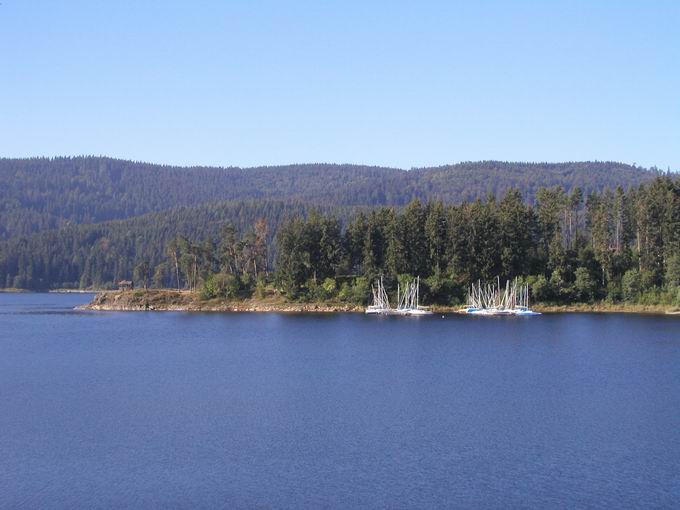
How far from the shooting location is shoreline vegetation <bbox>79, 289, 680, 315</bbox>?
346 feet

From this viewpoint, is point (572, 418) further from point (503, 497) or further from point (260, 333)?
point (260, 333)

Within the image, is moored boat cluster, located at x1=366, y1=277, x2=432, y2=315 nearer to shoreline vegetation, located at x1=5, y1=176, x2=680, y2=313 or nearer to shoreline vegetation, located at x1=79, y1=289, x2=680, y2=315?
shoreline vegetation, located at x1=5, y1=176, x2=680, y2=313

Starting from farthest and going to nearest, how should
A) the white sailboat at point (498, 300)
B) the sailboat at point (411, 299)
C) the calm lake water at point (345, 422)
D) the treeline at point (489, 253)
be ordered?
the sailboat at point (411, 299)
the treeline at point (489, 253)
the white sailboat at point (498, 300)
the calm lake water at point (345, 422)

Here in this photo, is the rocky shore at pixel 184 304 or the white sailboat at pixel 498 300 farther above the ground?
the white sailboat at pixel 498 300

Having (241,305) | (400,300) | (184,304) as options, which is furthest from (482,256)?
(184,304)

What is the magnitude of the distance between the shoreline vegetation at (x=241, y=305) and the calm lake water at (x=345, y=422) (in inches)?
1025

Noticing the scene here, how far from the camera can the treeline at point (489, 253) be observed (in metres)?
108

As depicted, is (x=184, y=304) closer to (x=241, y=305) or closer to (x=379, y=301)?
(x=241, y=305)

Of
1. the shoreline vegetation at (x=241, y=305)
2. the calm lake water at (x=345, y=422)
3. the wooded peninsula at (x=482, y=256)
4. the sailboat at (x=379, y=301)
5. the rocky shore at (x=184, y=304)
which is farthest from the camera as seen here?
the rocky shore at (x=184, y=304)

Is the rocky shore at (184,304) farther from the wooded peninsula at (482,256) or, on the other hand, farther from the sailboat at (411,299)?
the sailboat at (411,299)

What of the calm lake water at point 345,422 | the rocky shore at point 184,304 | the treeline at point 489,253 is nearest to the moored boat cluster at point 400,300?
the treeline at point 489,253

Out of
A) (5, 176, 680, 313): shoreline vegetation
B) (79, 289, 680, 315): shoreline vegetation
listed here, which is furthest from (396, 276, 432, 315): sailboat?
(79, 289, 680, 315): shoreline vegetation

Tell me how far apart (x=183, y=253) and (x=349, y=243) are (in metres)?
28.1

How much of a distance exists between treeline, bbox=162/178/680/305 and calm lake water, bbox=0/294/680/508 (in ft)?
95.8
